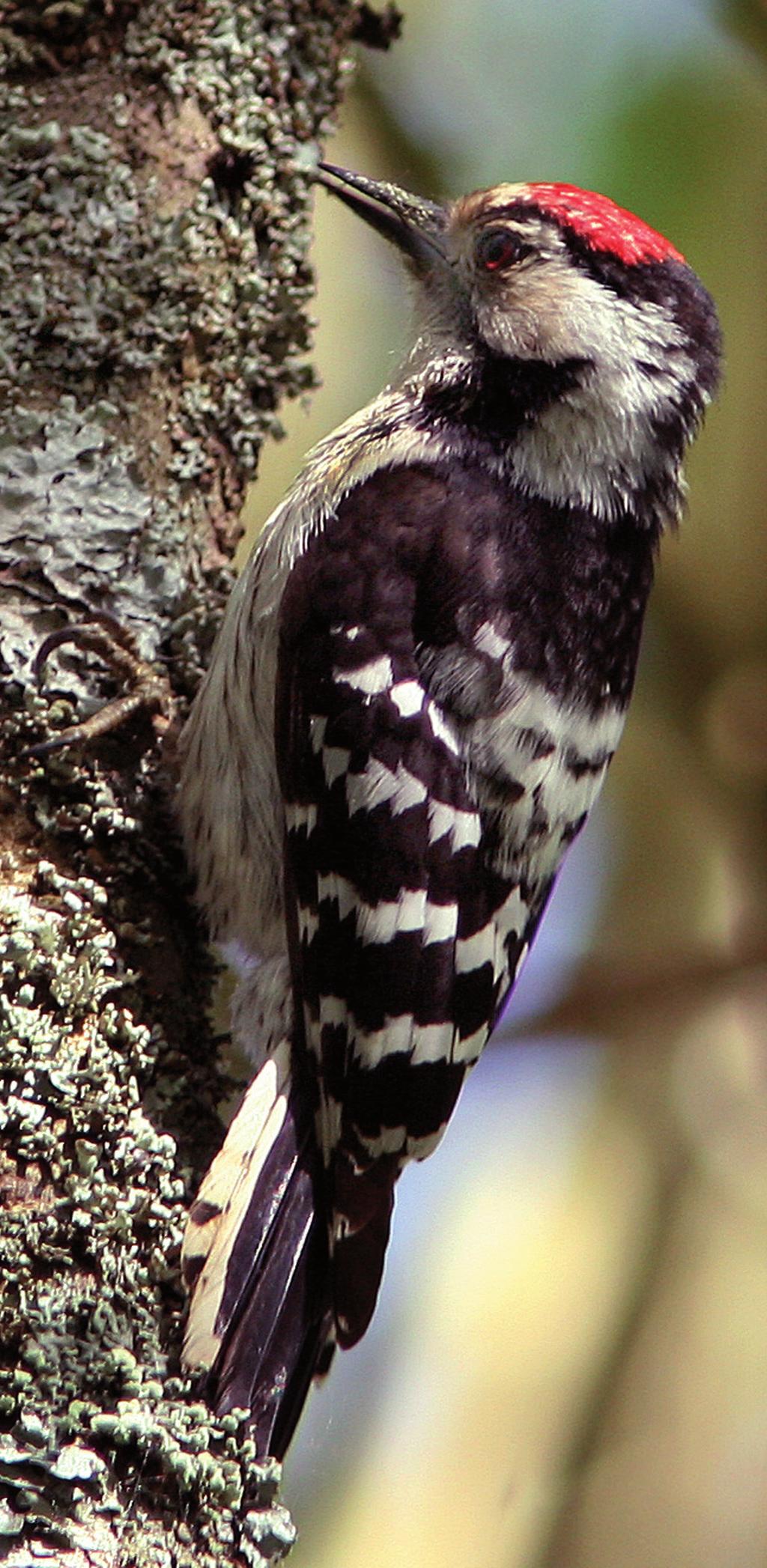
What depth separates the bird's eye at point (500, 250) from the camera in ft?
7.77

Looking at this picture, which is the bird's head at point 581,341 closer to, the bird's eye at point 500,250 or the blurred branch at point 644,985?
the bird's eye at point 500,250

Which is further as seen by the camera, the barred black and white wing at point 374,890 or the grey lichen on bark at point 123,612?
the barred black and white wing at point 374,890

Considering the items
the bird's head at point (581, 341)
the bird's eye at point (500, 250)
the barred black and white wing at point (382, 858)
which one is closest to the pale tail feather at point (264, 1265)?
the barred black and white wing at point (382, 858)

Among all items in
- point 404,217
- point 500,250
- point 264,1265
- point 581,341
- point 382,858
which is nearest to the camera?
point 264,1265

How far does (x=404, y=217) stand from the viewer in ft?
8.18

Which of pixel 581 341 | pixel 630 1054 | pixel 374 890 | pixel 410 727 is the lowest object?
pixel 630 1054

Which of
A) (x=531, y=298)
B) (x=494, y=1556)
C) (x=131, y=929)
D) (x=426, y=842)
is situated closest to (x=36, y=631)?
(x=131, y=929)

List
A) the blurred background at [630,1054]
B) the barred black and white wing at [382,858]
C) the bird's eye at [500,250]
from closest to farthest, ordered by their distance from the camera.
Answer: the barred black and white wing at [382,858], the bird's eye at [500,250], the blurred background at [630,1054]

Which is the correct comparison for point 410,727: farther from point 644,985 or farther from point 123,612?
point 644,985

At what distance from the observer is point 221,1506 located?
5.23ft

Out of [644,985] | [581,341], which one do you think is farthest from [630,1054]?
[581,341]

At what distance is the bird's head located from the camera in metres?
2.20

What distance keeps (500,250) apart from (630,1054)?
1.92 m

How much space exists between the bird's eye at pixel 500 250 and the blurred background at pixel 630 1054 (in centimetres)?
99
